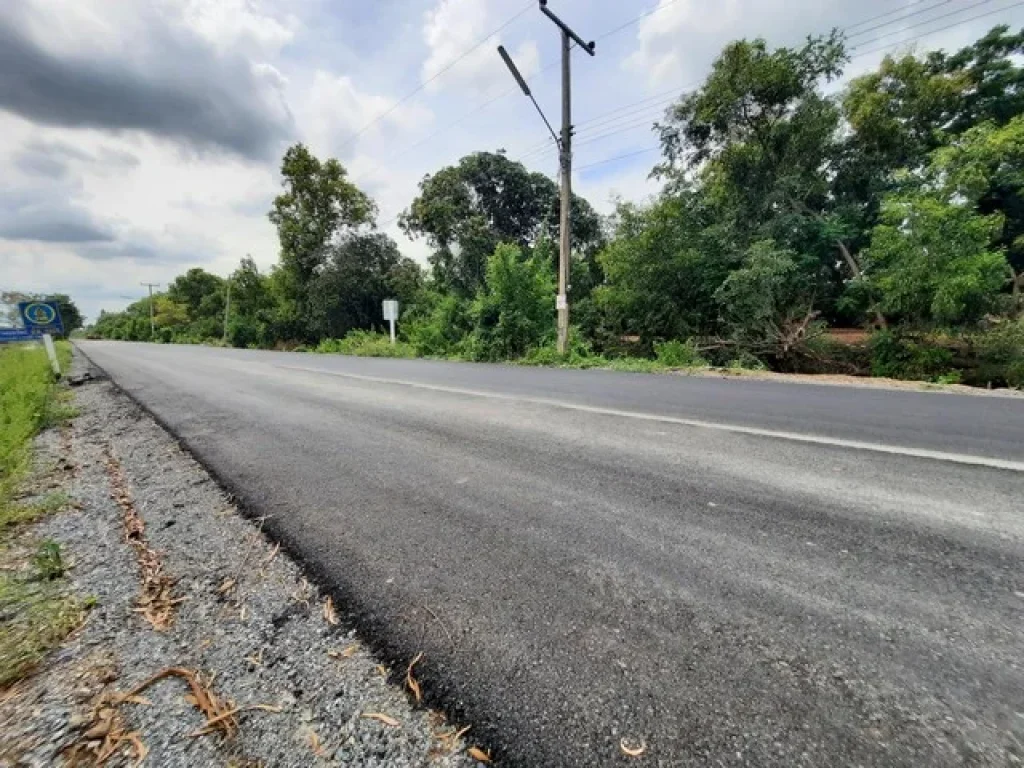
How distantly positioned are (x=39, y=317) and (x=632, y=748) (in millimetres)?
14611

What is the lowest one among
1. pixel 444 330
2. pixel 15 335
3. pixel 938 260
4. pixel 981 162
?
pixel 444 330

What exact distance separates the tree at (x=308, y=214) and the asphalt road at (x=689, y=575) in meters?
27.2

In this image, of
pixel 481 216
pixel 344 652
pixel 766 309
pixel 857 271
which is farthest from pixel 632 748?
pixel 481 216

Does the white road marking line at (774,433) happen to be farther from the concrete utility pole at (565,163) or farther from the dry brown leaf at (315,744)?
the concrete utility pole at (565,163)

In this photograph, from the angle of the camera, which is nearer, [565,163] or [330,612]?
[330,612]

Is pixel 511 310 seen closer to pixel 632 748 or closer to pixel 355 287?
pixel 632 748

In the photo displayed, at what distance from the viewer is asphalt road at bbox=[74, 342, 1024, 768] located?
1030 millimetres

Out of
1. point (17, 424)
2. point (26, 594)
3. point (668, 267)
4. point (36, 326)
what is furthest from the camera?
point (668, 267)

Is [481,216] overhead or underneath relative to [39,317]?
overhead

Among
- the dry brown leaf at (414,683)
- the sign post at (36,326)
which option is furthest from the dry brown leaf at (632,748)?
the sign post at (36,326)

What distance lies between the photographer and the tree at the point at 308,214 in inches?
1088

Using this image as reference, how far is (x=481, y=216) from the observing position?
2097 cm

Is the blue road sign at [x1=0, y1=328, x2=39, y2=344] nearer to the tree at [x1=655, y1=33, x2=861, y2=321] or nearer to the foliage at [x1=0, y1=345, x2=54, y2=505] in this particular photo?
the foliage at [x1=0, y1=345, x2=54, y2=505]

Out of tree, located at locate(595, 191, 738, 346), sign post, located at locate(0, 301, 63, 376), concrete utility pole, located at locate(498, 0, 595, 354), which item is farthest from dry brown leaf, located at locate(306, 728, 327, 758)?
tree, located at locate(595, 191, 738, 346)
